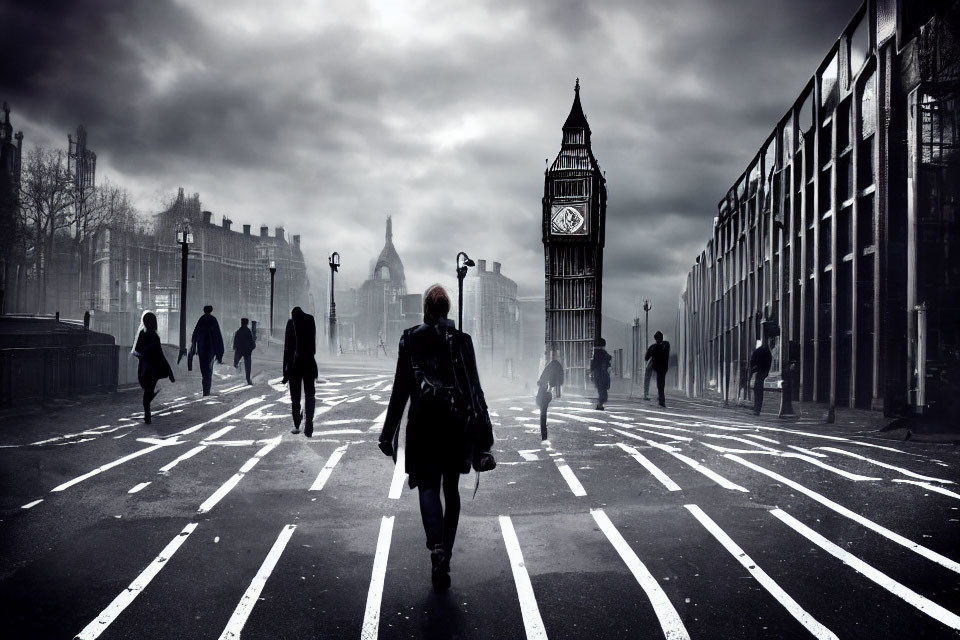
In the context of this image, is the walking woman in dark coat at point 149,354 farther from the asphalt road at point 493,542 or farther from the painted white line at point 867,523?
the painted white line at point 867,523

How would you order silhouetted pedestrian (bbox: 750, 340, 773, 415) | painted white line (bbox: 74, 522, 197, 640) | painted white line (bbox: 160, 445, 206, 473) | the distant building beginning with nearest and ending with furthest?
painted white line (bbox: 74, 522, 197, 640) → painted white line (bbox: 160, 445, 206, 473) → silhouetted pedestrian (bbox: 750, 340, 773, 415) → the distant building

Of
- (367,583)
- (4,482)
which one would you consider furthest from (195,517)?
(4,482)

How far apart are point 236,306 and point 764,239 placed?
5782cm

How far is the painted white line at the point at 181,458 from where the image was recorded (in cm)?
837

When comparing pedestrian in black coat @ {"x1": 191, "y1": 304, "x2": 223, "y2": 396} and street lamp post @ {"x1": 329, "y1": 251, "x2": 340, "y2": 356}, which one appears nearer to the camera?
pedestrian in black coat @ {"x1": 191, "y1": 304, "x2": 223, "y2": 396}

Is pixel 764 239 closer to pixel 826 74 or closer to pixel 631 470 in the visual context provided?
pixel 826 74

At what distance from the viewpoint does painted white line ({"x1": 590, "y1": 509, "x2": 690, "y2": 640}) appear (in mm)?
3717

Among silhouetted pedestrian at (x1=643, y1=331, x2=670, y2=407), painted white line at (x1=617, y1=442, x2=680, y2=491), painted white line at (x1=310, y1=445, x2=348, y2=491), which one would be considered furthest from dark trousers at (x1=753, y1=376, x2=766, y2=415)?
painted white line at (x1=310, y1=445, x2=348, y2=491)

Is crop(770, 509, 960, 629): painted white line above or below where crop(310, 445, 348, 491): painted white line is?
above

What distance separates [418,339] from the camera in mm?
4688

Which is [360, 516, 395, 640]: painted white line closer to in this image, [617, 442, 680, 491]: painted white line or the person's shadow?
the person's shadow

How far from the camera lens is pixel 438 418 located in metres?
4.59

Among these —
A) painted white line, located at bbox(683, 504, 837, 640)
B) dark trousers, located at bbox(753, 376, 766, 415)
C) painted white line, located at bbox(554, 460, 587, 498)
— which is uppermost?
dark trousers, located at bbox(753, 376, 766, 415)

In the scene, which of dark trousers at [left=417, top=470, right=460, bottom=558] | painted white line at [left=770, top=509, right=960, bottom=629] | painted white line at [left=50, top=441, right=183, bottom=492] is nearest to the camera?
painted white line at [left=770, top=509, right=960, bottom=629]
